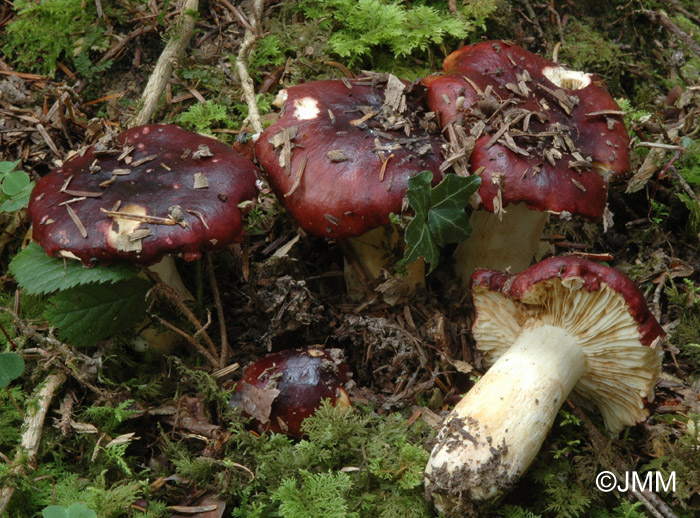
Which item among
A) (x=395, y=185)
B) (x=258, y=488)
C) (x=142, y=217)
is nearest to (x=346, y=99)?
(x=395, y=185)

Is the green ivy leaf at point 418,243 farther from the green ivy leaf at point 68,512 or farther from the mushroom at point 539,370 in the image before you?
the green ivy leaf at point 68,512

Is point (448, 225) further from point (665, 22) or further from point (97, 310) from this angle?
point (665, 22)

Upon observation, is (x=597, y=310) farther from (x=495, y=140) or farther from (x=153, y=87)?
(x=153, y=87)

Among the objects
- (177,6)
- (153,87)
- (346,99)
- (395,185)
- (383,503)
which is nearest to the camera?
(383,503)

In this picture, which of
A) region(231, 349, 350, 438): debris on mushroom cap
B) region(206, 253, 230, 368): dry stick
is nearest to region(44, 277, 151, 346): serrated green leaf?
region(206, 253, 230, 368): dry stick

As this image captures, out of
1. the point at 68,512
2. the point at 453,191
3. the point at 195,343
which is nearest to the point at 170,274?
the point at 195,343

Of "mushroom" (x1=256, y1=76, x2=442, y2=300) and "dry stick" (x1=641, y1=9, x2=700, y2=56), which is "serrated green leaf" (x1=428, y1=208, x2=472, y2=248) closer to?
"mushroom" (x1=256, y1=76, x2=442, y2=300)
